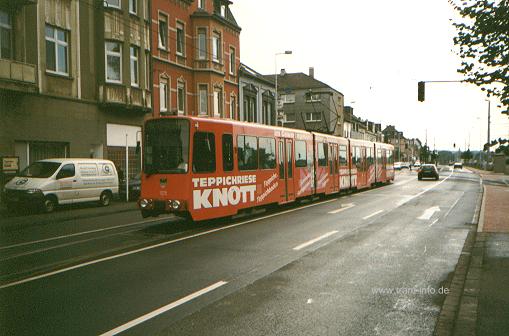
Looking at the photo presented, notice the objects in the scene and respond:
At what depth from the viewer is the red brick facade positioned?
3196 centimetres

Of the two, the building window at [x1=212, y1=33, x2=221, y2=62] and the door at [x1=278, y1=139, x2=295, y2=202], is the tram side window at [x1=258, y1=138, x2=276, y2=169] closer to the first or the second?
→ the door at [x1=278, y1=139, x2=295, y2=202]

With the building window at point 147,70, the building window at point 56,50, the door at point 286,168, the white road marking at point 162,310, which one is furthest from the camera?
the building window at point 147,70

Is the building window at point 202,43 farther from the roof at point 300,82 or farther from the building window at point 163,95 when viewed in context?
the roof at point 300,82

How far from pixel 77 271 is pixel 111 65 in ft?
66.2

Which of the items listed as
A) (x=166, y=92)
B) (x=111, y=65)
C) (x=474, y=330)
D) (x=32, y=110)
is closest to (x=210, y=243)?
(x=474, y=330)

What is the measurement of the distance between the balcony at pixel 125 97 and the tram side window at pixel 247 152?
12.3 metres

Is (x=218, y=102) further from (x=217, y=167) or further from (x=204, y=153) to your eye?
(x=204, y=153)

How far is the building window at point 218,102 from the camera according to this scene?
123ft

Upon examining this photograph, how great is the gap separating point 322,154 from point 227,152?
1013 cm

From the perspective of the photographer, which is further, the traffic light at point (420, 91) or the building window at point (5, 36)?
the traffic light at point (420, 91)

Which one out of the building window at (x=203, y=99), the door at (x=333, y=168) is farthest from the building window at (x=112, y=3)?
the door at (x=333, y=168)

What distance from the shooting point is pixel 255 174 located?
54.3ft

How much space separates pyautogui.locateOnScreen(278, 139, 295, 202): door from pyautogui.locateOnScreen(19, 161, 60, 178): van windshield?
8616mm

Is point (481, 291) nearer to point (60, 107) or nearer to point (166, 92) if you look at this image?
point (60, 107)
